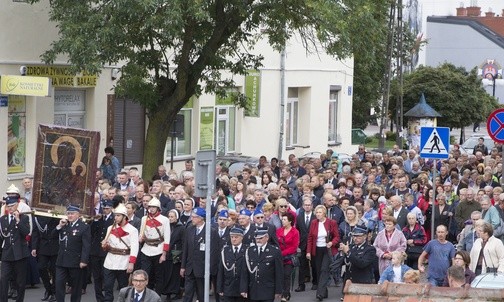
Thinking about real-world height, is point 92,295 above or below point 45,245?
below

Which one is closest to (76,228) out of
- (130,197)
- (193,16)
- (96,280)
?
(96,280)

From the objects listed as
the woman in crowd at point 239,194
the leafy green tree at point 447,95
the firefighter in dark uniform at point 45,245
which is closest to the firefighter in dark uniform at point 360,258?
the woman in crowd at point 239,194

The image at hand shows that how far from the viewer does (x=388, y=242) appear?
18234 millimetres

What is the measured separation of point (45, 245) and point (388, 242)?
5.28 m

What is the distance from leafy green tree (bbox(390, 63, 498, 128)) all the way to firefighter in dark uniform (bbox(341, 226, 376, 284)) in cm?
4780

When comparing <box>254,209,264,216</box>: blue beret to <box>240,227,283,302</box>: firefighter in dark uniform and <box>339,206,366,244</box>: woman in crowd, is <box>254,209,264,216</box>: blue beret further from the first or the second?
<box>240,227,283,302</box>: firefighter in dark uniform

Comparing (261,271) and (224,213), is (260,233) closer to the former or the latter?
(261,271)

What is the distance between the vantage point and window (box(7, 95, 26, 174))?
95.4 ft

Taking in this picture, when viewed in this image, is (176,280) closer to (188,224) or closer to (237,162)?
(188,224)

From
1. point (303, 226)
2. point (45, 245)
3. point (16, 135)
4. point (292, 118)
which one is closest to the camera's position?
point (45, 245)

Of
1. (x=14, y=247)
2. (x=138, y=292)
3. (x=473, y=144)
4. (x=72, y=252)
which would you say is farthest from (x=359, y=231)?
(x=473, y=144)

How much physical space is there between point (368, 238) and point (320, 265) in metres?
1.57

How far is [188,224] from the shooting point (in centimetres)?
1861

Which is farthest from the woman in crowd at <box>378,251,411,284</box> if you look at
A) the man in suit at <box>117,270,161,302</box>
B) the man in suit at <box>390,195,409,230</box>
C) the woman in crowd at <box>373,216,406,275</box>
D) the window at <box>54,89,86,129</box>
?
the window at <box>54,89,86,129</box>
